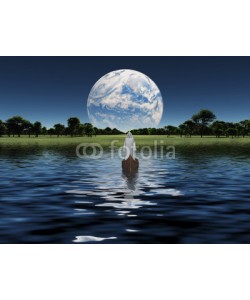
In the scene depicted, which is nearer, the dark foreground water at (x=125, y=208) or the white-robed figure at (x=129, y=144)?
the dark foreground water at (x=125, y=208)

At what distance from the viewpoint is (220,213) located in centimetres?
1978

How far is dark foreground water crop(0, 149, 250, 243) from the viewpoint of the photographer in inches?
622

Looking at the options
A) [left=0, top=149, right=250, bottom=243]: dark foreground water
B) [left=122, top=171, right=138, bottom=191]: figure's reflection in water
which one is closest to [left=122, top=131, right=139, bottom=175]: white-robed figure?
[left=122, top=171, right=138, bottom=191]: figure's reflection in water

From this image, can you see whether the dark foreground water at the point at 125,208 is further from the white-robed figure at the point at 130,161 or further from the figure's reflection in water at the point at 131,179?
the white-robed figure at the point at 130,161

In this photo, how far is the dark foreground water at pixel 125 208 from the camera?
15789mm

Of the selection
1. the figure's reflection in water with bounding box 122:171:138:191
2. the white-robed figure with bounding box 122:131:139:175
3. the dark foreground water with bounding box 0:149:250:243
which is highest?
the white-robed figure with bounding box 122:131:139:175

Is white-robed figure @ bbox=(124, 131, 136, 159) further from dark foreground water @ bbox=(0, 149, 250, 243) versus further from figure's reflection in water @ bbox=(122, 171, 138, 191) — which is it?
dark foreground water @ bbox=(0, 149, 250, 243)

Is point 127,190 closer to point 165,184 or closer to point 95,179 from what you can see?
point 165,184

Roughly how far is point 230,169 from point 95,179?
13533mm

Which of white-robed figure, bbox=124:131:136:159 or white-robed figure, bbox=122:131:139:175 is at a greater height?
white-robed figure, bbox=124:131:136:159

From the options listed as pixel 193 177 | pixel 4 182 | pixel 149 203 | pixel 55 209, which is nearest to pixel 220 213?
pixel 149 203

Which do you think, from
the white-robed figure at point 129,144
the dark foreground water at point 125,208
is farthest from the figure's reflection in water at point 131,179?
the white-robed figure at point 129,144

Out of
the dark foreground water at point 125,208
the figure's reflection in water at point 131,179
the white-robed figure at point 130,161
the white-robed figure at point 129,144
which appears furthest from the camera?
the white-robed figure at point 130,161

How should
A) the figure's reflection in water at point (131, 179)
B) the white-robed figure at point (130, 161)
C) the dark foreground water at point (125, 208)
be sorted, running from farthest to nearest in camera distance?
the white-robed figure at point (130, 161) → the figure's reflection in water at point (131, 179) → the dark foreground water at point (125, 208)
